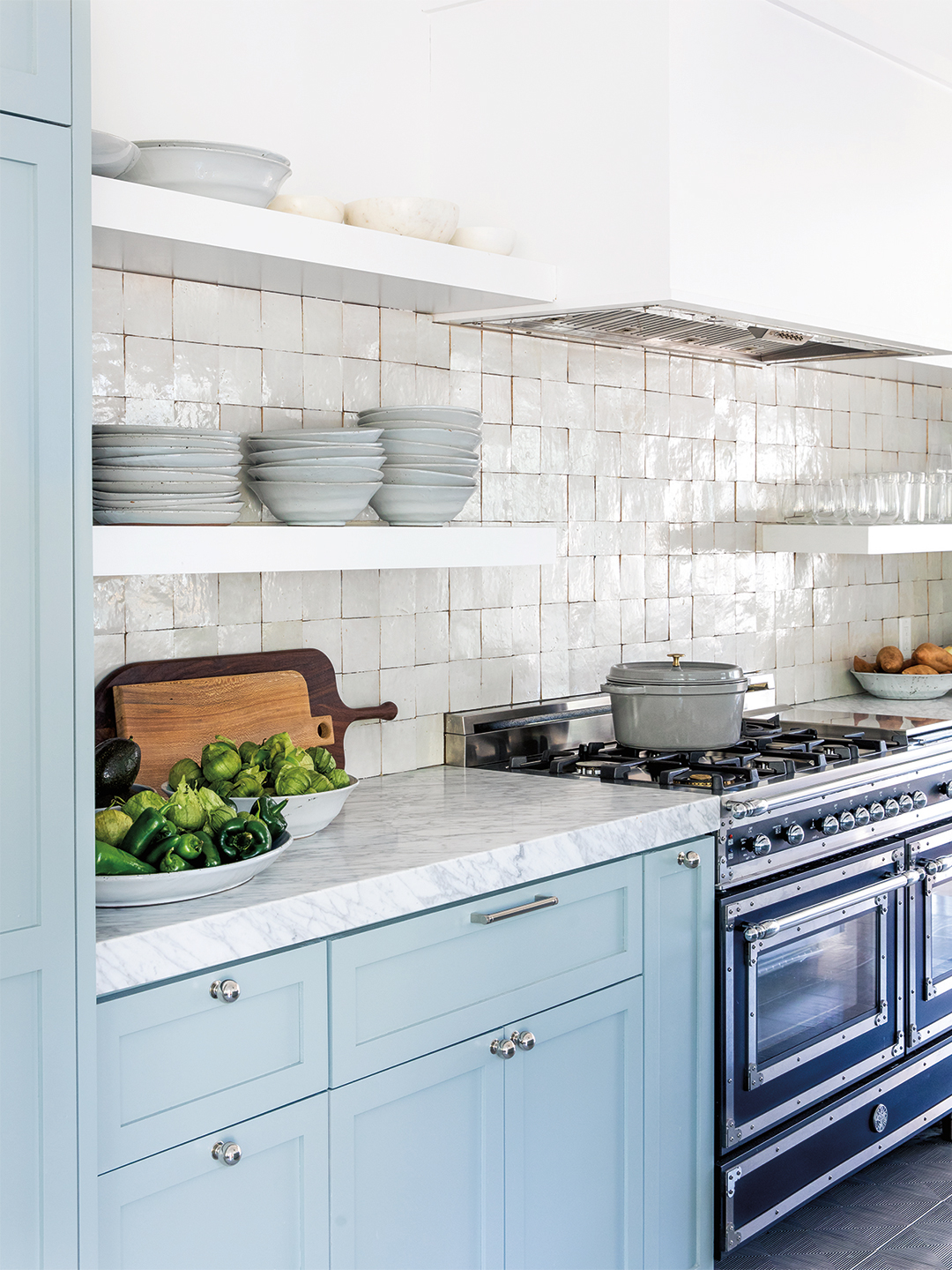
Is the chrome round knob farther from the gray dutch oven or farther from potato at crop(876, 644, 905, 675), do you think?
potato at crop(876, 644, 905, 675)

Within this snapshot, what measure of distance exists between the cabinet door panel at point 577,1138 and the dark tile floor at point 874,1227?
0.55 metres

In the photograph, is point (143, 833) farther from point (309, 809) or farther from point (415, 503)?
point (415, 503)

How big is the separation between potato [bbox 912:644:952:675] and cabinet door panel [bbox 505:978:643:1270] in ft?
6.53

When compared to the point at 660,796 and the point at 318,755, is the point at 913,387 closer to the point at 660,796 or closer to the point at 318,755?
the point at 660,796

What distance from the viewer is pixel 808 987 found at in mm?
2680

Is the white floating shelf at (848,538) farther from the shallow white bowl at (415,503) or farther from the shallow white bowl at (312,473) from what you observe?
the shallow white bowl at (312,473)

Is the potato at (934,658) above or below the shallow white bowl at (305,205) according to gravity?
below

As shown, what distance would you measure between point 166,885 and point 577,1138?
91cm

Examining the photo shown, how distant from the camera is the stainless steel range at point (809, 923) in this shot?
250cm

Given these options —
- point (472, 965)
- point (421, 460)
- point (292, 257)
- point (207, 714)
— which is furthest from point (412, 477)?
point (472, 965)

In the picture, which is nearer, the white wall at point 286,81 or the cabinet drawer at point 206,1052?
the cabinet drawer at point 206,1052

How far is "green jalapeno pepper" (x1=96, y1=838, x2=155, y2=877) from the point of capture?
66.3 inches

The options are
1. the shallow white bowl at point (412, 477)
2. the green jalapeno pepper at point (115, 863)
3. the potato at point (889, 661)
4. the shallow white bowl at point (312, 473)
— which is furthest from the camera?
the potato at point (889, 661)

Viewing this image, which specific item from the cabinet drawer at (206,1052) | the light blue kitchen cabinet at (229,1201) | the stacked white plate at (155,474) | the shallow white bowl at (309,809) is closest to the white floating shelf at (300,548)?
the stacked white plate at (155,474)
